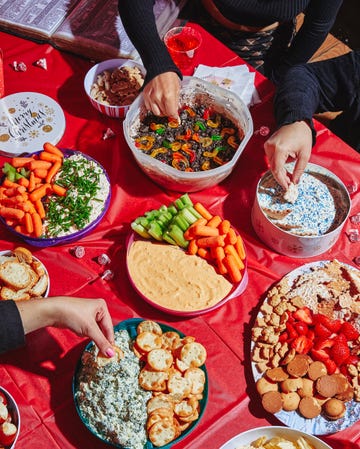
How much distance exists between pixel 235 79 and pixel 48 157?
0.92m

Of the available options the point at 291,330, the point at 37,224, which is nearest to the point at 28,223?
the point at 37,224

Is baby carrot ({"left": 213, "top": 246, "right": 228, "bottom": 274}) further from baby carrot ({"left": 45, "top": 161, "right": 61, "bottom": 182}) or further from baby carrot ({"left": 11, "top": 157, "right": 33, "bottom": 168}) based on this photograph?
baby carrot ({"left": 11, "top": 157, "right": 33, "bottom": 168})

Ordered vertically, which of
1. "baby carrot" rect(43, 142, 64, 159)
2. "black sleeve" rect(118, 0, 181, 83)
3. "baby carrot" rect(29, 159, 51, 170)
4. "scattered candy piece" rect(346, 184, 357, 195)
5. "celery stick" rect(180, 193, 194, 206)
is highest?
"black sleeve" rect(118, 0, 181, 83)

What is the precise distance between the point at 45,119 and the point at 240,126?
820mm

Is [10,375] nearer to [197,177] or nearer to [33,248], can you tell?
[33,248]

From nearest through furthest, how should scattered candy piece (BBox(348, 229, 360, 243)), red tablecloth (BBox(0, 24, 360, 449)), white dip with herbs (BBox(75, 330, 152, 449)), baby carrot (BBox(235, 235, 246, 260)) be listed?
1. white dip with herbs (BBox(75, 330, 152, 449))
2. red tablecloth (BBox(0, 24, 360, 449))
3. baby carrot (BBox(235, 235, 246, 260))
4. scattered candy piece (BBox(348, 229, 360, 243))

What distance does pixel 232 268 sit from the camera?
5.10 feet

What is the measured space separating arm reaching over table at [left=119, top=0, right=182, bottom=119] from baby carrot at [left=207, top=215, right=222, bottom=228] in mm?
452

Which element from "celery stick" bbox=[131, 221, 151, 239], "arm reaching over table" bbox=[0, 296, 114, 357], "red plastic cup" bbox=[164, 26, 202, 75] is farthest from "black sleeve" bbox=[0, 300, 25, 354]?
"red plastic cup" bbox=[164, 26, 202, 75]

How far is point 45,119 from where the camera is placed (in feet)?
6.66

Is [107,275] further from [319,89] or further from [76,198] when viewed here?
[319,89]

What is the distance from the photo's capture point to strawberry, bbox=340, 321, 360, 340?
4.76 ft

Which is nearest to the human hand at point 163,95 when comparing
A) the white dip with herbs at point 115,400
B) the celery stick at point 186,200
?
the celery stick at point 186,200

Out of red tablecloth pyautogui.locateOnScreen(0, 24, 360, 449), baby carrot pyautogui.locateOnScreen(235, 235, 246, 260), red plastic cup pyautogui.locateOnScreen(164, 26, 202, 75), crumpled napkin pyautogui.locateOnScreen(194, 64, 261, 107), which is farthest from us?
red plastic cup pyautogui.locateOnScreen(164, 26, 202, 75)
